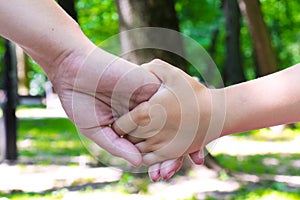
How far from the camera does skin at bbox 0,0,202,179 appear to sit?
146 cm

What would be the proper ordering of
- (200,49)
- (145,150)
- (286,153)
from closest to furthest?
1. (145,150)
2. (200,49)
3. (286,153)

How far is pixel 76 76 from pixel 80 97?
6 centimetres

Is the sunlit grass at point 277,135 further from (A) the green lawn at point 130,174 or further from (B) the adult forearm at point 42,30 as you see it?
(B) the adult forearm at point 42,30

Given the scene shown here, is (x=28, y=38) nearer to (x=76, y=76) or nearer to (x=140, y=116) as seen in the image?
(x=76, y=76)

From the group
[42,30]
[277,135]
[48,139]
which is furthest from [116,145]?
[277,135]

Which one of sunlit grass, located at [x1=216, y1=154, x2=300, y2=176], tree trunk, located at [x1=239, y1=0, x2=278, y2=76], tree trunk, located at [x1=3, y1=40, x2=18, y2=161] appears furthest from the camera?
tree trunk, located at [x1=239, y1=0, x2=278, y2=76]

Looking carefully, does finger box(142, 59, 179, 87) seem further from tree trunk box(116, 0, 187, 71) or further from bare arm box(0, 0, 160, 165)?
tree trunk box(116, 0, 187, 71)

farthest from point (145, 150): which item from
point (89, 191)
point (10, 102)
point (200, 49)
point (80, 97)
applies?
point (10, 102)

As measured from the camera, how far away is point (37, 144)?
6465 millimetres

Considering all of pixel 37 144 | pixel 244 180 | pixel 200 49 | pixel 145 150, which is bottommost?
pixel 37 144

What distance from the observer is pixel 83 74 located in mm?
1521

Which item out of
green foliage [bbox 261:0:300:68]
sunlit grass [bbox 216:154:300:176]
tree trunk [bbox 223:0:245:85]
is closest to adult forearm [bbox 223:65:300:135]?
sunlit grass [bbox 216:154:300:176]

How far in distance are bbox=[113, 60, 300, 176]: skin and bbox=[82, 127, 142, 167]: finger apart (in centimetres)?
2

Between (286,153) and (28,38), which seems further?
(286,153)
